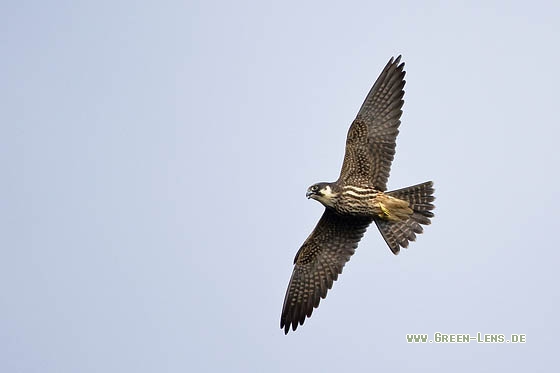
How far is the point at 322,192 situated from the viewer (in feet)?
51.0

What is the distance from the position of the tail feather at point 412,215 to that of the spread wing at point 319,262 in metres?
0.79

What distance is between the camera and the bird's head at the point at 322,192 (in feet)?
51.0

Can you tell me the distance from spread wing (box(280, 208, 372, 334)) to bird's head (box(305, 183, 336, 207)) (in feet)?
3.07

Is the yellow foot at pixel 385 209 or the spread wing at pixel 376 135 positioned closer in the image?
the yellow foot at pixel 385 209

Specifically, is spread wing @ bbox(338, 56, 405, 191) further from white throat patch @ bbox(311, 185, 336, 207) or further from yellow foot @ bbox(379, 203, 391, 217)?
white throat patch @ bbox(311, 185, 336, 207)

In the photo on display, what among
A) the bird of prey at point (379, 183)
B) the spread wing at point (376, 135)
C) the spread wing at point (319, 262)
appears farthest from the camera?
the spread wing at point (319, 262)

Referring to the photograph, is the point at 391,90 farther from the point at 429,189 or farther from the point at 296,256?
the point at 296,256

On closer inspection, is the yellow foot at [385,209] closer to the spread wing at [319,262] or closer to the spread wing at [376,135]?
the spread wing at [376,135]

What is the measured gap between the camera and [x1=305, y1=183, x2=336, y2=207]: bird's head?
15547mm

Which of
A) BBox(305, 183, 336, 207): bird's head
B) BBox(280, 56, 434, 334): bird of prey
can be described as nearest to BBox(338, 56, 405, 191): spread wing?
BBox(280, 56, 434, 334): bird of prey

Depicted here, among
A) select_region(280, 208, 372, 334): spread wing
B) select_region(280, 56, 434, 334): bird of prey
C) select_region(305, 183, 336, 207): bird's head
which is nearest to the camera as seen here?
select_region(305, 183, 336, 207): bird's head

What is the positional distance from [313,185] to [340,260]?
1873 millimetres

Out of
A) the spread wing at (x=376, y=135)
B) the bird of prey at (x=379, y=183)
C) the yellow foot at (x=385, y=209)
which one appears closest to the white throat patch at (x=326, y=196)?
the bird of prey at (x=379, y=183)

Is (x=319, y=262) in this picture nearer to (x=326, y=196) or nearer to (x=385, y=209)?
(x=326, y=196)
